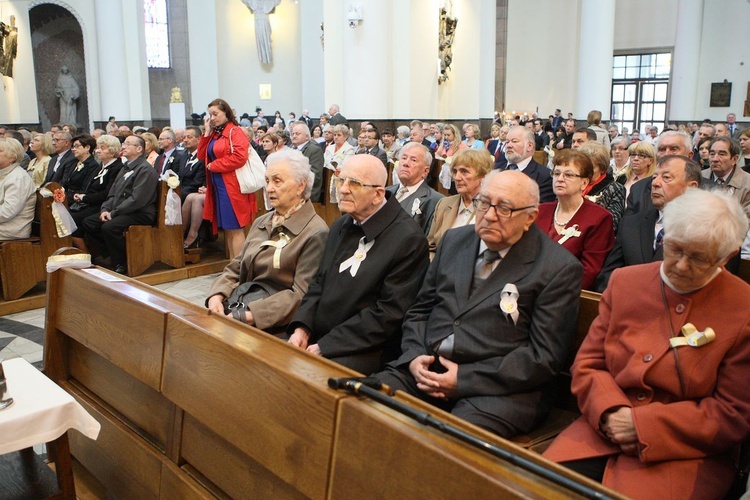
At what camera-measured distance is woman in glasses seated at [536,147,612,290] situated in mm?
3604

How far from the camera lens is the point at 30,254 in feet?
19.8

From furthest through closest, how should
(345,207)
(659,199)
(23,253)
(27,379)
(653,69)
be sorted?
(653,69) < (23,253) < (659,199) < (345,207) < (27,379)

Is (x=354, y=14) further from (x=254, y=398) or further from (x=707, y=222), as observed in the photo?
(x=254, y=398)

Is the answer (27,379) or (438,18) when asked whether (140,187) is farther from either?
(438,18)

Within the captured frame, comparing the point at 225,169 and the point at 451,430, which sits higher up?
the point at 225,169

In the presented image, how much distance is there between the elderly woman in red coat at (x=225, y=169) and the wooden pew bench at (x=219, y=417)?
358 cm

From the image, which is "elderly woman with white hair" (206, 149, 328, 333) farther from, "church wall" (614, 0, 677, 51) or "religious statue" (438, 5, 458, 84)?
"church wall" (614, 0, 677, 51)

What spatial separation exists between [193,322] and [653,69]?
21392mm

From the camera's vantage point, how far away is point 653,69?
2081 centimetres

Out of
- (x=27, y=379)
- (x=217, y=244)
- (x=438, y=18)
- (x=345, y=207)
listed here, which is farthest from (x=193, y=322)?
(x=438, y=18)

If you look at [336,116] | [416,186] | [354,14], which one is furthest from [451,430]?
[354,14]

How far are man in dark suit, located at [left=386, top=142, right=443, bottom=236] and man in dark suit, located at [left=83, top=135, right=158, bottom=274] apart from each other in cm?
291

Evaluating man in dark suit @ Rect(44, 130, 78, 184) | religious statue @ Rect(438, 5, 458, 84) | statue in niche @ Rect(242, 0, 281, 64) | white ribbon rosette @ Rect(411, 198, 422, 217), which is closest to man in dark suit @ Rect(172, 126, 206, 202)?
man in dark suit @ Rect(44, 130, 78, 184)

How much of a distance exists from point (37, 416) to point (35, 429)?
48 millimetres
